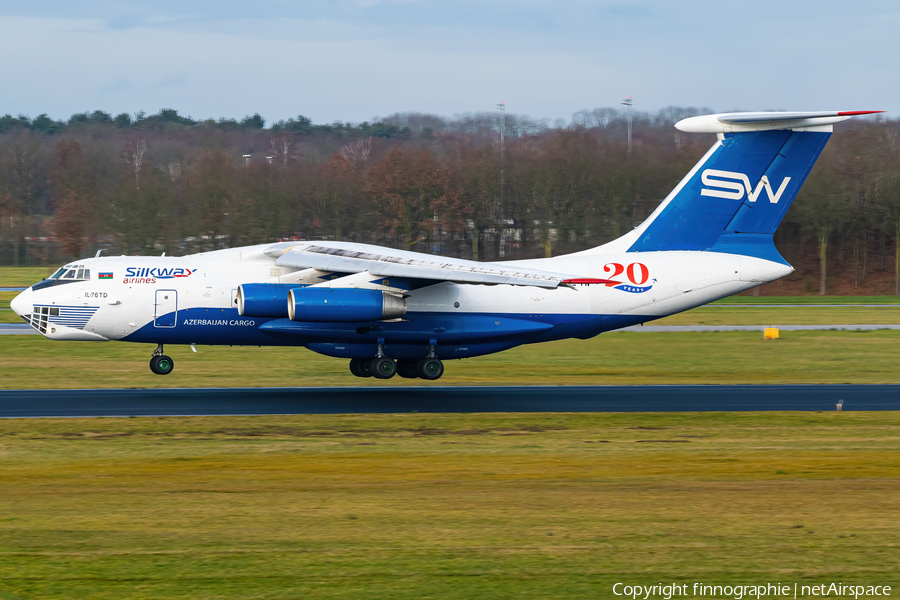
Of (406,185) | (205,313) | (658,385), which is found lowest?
(658,385)

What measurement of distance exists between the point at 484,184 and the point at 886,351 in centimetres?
3413

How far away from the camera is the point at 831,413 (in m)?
20.2

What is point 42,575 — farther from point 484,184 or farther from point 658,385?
point 484,184

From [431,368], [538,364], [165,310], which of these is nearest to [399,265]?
[431,368]

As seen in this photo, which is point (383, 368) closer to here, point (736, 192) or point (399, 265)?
point (399, 265)

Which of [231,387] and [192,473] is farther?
[231,387]

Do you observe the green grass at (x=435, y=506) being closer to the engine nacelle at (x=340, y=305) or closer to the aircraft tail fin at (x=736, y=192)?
the engine nacelle at (x=340, y=305)

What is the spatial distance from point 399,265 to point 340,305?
5.57 ft

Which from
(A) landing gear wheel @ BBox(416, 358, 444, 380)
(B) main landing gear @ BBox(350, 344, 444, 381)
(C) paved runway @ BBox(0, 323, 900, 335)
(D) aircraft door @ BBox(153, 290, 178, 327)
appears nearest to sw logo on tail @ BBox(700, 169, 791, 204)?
(A) landing gear wheel @ BBox(416, 358, 444, 380)

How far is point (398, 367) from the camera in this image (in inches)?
997

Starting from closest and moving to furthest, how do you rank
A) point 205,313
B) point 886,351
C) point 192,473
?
point 192,473
point 205,313
point 886,351

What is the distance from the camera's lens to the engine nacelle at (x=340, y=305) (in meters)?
22.0

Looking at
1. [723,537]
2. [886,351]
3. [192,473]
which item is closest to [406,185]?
[886,351]

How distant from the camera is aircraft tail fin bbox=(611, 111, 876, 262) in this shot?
962 inches
